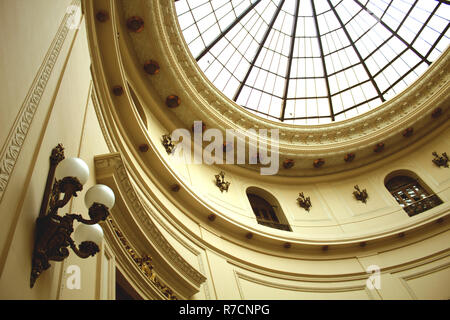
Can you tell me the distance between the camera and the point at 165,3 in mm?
10430

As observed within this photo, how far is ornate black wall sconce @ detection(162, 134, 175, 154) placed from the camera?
31.8 ft

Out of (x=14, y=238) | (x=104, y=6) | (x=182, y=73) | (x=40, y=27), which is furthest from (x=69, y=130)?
(x=182, y=73)

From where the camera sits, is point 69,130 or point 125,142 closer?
point 69,130

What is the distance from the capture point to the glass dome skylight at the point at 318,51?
45.3 feet

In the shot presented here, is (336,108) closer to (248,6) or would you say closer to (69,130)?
(248,6)

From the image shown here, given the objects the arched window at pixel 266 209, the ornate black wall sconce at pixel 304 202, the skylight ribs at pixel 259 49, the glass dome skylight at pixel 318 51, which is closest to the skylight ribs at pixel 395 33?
the glass dome skylight at pixel 318 51

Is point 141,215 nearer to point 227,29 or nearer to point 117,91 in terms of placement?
point 117,91

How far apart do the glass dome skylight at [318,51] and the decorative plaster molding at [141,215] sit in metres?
8.61

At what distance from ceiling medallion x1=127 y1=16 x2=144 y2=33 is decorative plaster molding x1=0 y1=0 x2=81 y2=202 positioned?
6.01 meters

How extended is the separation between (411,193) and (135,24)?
966 cm

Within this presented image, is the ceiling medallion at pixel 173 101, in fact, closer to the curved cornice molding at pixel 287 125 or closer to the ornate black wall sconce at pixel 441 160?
the curved cornice molding at pixel 287 125

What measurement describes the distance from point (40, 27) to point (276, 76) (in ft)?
40.9

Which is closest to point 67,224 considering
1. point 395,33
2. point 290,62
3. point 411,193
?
point 411,193

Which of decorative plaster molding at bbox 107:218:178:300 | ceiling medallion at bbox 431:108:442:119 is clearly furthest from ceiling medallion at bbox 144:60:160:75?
ceiling medallion at bbox 431:108:442:119
